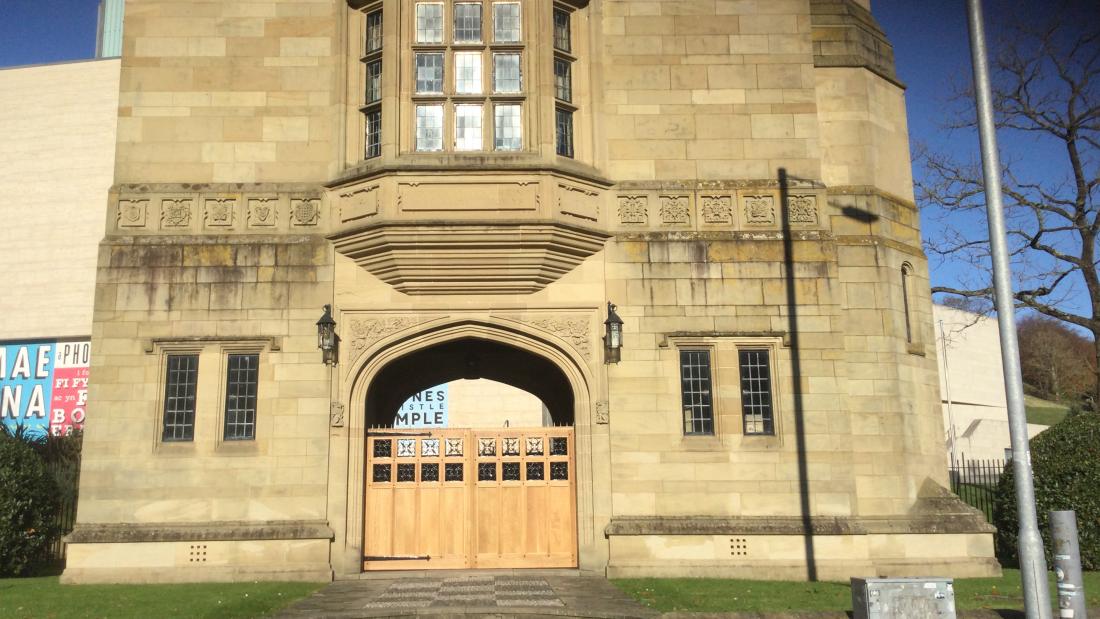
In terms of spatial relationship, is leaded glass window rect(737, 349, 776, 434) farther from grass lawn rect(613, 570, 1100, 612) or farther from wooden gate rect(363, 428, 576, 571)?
wooden gate rect(363, 428, 576, 571)

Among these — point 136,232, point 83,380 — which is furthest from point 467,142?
point 83,380

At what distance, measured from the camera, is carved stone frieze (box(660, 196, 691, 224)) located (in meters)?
17.5

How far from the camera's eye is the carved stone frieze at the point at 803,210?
17.6m

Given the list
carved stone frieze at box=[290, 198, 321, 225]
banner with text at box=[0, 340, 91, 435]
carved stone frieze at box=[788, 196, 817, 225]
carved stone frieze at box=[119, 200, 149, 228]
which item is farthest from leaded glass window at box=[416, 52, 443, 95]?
banner with text at box=[0, 340, 91, 435]

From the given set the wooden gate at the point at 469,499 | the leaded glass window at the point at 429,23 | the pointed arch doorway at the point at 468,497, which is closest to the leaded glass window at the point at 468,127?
the leaded glass window at the point at 429,23

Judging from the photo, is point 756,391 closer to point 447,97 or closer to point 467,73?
point 447,97

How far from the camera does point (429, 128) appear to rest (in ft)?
56.6

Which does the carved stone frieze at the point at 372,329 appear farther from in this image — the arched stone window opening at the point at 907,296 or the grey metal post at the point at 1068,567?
the grey metal post at the point at 1068,567

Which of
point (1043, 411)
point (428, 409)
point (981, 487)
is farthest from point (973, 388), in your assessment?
point (981, 487)

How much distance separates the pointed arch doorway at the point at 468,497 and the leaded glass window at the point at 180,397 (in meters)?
2.92

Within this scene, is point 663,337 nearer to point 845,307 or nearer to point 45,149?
point 845,307

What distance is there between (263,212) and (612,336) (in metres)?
6.43

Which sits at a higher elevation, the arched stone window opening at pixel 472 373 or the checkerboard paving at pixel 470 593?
the arched stone window opening at pixel 472 373

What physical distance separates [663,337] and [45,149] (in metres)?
46.5
